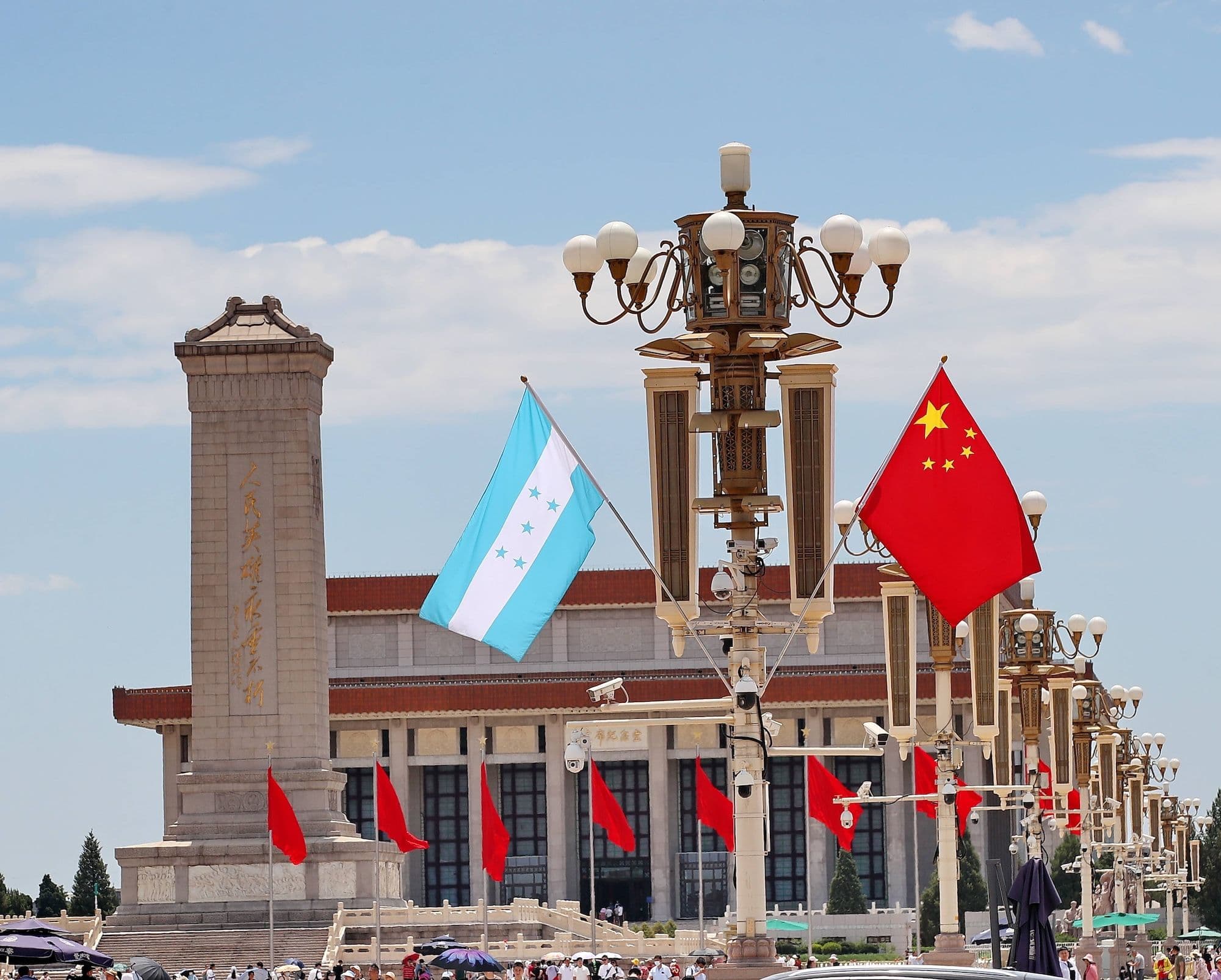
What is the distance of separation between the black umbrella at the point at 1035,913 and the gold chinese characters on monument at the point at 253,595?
47.9 meters


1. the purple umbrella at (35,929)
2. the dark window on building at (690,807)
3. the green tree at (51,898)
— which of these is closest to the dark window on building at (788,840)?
the dark window on building at (690,807)

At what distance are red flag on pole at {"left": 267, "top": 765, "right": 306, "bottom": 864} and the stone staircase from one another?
30.0 feet

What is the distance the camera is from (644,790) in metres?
110

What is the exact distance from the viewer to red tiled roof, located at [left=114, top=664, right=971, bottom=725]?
103 meters

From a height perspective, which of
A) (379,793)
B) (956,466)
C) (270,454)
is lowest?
(379,793)

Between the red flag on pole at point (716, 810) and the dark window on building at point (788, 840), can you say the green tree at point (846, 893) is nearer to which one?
the dark window on building at point (788, 840)

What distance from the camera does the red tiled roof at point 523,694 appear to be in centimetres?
10331

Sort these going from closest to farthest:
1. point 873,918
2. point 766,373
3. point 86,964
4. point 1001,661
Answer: point 766,373
point 86,964
point 1001,661
point 873,918

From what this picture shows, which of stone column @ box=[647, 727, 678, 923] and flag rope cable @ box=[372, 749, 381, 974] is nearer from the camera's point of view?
Answer: flag rope cable @ box=[372, 749, 381, 974]

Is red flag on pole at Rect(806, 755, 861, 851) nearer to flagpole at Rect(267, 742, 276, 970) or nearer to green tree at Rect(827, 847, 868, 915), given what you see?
flagpole at Rect(267, 742, 276, 970)

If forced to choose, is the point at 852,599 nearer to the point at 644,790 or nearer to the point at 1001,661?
the point at 644,790

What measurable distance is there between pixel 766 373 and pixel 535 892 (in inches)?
3447

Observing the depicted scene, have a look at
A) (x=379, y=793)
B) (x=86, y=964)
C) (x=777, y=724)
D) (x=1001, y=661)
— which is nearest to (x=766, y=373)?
(x=777, y=724)

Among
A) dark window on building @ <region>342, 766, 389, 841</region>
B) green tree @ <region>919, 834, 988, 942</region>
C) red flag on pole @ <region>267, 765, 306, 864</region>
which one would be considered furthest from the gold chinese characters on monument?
dark window on building @ <region>342, 766, 389, 841</region>
